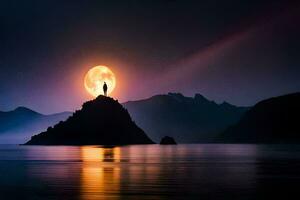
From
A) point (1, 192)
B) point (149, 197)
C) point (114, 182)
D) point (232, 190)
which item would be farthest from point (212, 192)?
point (1, 192)

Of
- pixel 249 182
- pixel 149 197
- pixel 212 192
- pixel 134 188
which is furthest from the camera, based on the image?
pixel 249 182

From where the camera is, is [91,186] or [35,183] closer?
[91,186]

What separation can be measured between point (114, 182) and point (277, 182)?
2614 cm

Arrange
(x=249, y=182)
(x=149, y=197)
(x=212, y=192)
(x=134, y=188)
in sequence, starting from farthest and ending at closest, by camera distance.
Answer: (x=249, y=182), (x=134, y=188), (x=212, y=192), (x=149, y=197)

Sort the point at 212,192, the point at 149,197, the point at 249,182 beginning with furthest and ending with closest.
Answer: the point at 249,182
the point at 212,192
the point at 149,197

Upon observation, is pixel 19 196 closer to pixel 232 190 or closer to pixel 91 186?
pixel 91 186

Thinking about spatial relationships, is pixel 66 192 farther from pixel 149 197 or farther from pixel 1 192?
pixel 149 197

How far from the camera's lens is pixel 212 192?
Answer: 69.4 metres

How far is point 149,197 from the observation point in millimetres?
63625

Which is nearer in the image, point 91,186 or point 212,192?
point 212,192

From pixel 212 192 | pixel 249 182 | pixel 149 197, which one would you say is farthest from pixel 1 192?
pixel 249 182

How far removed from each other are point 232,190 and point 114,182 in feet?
74.0

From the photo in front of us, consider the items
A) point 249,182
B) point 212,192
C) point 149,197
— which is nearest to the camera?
point 149,197

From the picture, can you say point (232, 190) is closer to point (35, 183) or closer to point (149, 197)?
point (149, 197)
